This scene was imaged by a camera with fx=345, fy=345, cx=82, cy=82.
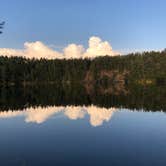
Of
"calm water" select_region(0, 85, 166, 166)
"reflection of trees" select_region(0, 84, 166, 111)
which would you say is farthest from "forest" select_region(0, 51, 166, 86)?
"calm water" select_region(0, 85, 166, 166)

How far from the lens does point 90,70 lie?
147m

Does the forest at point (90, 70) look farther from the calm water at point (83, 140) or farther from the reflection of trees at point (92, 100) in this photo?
the calm water at point (83, 140)

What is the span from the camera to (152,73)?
428ft

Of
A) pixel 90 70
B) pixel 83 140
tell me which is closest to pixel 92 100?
pixel 83 140

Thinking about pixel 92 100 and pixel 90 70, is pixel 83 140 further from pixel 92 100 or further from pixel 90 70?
pixel 90 70

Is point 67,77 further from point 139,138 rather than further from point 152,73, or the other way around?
point 139,138

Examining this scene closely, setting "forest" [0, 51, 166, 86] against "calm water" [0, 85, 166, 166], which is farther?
"forest" [0, 51, 166, 86]

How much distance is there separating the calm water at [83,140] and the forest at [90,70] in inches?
3573

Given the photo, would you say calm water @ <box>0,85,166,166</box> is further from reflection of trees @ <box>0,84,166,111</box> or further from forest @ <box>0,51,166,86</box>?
forest @ <box>0,51,166,86</box>

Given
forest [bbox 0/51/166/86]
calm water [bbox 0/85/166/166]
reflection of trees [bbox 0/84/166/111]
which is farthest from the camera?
forest [bbox 0/51/166/86]

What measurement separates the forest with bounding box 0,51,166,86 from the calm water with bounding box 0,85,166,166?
9075 centimetres

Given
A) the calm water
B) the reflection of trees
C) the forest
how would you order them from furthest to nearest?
the forest → the reflection of trees → the calm water

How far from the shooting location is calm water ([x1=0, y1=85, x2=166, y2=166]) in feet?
59.4

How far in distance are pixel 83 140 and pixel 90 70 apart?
124322mm
